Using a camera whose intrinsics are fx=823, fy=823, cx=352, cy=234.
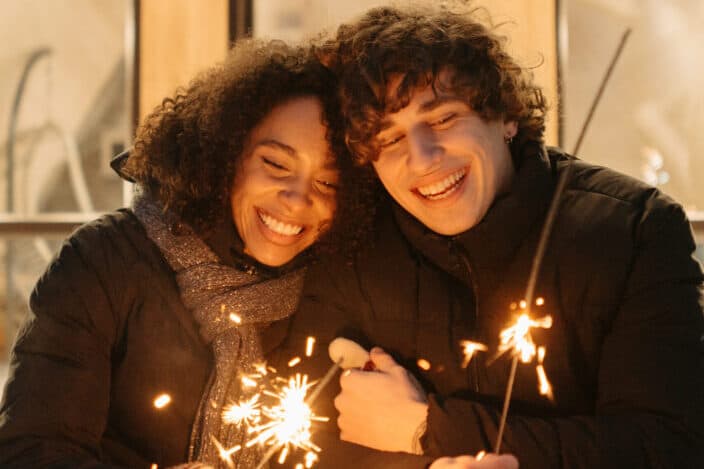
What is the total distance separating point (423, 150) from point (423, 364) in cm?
53

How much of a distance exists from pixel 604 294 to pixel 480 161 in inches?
15.9

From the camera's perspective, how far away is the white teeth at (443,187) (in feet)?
6.15

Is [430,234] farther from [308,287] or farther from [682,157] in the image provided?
[682,157]

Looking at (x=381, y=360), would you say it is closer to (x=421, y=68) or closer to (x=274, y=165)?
(x=274, y=165)

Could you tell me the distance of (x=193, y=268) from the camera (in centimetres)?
205

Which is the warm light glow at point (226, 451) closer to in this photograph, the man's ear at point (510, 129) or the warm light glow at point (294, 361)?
the warm light glow at point (294, 361)

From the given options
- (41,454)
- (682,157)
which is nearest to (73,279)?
(41,454)

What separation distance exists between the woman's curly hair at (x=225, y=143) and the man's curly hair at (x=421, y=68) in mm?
92

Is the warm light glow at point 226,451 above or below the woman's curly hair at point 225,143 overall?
below

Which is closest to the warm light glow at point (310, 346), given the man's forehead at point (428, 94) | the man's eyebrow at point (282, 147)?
the man's eyebrow at point (282, 147)

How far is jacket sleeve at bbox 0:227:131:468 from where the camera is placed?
1.79 m

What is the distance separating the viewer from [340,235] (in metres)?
2.06

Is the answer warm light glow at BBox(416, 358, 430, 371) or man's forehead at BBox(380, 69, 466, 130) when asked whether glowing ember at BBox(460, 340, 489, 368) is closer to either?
warm light glow at BBox(416, 358, 430, 371)

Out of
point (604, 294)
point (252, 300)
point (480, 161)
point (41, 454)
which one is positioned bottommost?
point (41, 454)
